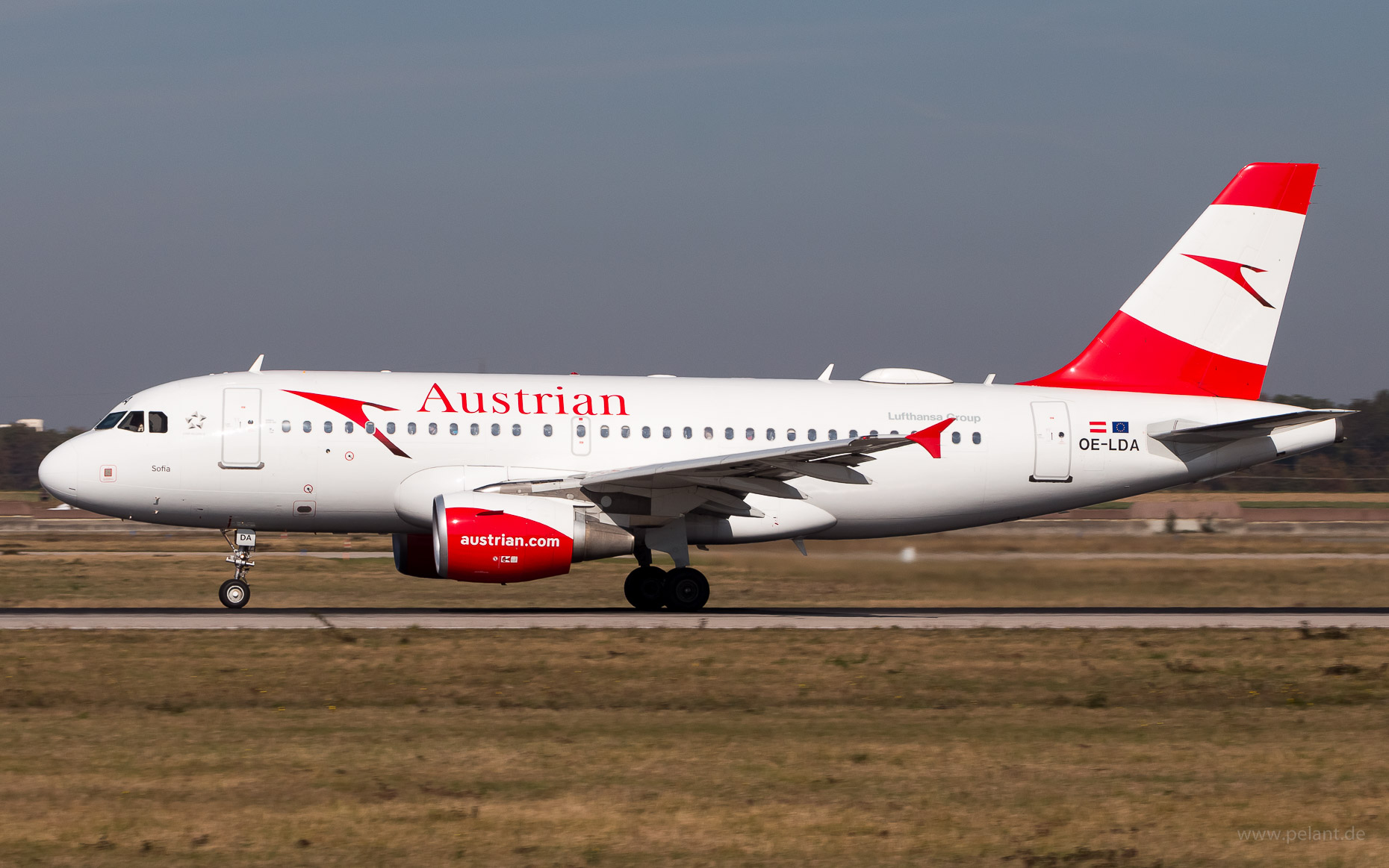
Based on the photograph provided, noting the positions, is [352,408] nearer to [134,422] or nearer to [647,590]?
[134,422]

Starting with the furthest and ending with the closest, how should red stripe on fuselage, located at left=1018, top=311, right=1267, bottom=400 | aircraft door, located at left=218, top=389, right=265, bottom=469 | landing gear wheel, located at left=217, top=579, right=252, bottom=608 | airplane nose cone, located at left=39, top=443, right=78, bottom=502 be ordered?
red stripe on fuselage, located at left=1018, top=311, right=1267, bottom=400, aircraft door, located at left=218, top=389, right=265, bottom=469, airplane nose cone, located at left=39, top=443, right=78, bottom=502, landing gear wheel, located at left=217, top=579, right=252, bottom=608

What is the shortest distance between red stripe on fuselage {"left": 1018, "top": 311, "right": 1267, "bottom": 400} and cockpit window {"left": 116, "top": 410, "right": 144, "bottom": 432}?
15.6 meters

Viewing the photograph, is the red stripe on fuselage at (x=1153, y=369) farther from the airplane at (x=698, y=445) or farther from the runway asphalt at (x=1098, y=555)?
the runway asphalt at (x=1098, y=555)

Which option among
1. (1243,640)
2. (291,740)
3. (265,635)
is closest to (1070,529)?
(1243,640)

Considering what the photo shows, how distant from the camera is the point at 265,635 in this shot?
18656 mm

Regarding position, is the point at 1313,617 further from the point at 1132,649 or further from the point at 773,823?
the point at 773,823

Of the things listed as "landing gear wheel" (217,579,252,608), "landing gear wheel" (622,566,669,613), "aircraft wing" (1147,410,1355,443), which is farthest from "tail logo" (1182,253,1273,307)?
"landing gear wheel" (217,579,252,608)

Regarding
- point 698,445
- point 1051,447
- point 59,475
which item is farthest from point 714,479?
point 59,475

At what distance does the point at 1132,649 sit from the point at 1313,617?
21.4ft

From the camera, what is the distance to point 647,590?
78.5 ft

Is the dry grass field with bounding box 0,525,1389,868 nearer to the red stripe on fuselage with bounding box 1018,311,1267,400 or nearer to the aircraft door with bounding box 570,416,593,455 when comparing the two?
the aircraft door with bounding box 570,416,593,455

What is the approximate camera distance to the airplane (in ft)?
74.4

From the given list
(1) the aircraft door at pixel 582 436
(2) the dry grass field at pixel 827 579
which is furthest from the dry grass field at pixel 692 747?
(1) the aircraft door at pixel 582 436

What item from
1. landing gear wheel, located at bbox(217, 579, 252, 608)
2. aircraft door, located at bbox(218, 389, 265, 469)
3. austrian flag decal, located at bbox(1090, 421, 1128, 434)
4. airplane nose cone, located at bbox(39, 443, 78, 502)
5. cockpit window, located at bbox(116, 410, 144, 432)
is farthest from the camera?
austrian flag decal, located at bbox(1090, 421, 1128, 434)
